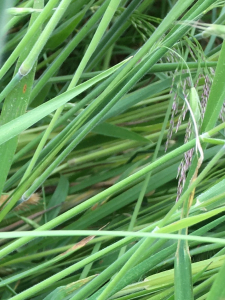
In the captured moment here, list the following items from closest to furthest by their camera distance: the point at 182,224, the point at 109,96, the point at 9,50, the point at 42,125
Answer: the point at 182,224 < the point at 109,96 < the point at 9,50 < the point at 42,125

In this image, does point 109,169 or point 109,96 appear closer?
point 109,96

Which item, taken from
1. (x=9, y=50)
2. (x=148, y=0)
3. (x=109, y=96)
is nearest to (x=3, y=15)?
(x=109, y=96)

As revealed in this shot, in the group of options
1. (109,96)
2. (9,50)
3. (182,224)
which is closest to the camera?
(182,224)

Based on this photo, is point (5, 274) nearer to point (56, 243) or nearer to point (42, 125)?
point (56, 243)

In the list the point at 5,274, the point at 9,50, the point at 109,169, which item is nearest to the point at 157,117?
the point at 109,169

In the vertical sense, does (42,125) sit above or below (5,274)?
above

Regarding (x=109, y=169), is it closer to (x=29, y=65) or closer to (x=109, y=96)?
(x=109, y=96)

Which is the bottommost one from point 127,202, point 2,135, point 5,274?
point 5,274
